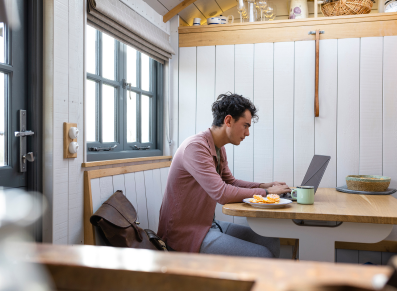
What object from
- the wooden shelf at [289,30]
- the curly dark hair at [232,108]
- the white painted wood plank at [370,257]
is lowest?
the white painted wood plank at [370,257]

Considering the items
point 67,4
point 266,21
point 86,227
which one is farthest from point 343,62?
point 86,227

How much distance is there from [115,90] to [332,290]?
210 centimetres

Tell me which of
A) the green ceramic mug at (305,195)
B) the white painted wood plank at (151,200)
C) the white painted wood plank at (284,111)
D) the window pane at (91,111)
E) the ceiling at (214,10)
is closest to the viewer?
the green ceramic mug at (305,195)

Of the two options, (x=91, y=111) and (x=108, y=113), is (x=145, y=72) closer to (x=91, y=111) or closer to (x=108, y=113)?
(x=108, y=113)

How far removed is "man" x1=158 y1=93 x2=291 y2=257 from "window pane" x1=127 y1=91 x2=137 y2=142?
70 cm

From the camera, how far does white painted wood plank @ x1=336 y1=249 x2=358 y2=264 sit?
2594mm

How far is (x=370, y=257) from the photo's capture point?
8.46ft

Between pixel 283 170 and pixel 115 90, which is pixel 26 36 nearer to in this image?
pixel 115 90

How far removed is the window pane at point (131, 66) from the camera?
2.44m

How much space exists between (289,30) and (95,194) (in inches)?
75.7

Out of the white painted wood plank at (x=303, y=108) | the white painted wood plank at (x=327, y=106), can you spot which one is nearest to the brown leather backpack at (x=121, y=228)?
the white painted wood plank at (x=303, y=108)

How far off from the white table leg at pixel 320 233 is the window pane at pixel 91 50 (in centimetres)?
123

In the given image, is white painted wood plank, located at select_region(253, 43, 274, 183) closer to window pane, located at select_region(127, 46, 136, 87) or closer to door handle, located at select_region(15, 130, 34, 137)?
window pane, located at select_region(127, 46, 136, 87)

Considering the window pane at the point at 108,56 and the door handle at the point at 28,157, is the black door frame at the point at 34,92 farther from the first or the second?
the window pane at the point at 108,56
